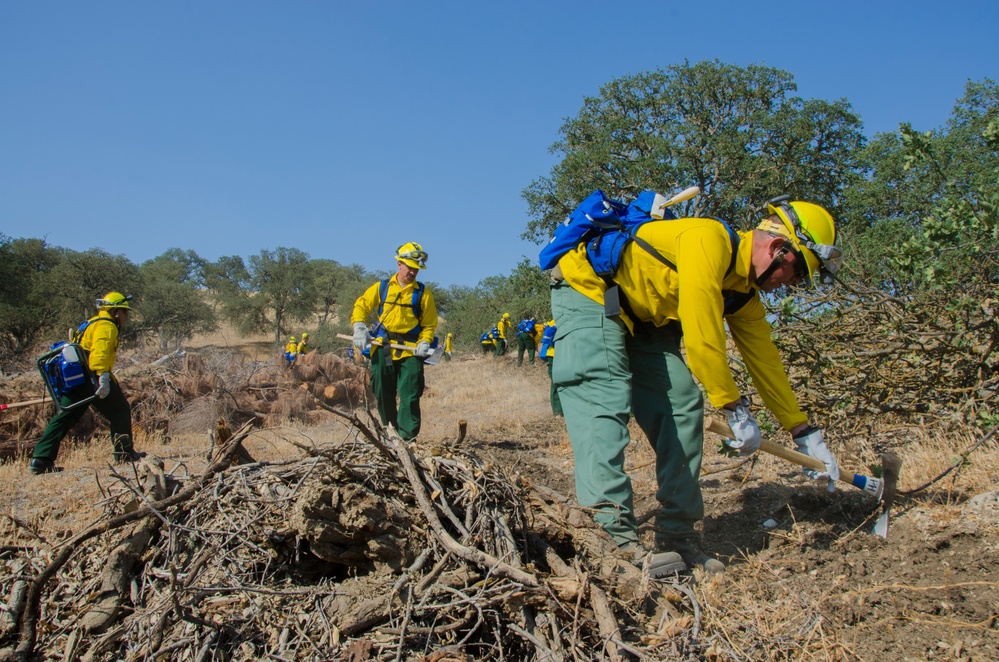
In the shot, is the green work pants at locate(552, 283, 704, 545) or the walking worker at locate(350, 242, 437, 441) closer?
the green work pants at locate(552, 283, 704, 545)

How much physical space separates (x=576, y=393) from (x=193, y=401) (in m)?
7.12

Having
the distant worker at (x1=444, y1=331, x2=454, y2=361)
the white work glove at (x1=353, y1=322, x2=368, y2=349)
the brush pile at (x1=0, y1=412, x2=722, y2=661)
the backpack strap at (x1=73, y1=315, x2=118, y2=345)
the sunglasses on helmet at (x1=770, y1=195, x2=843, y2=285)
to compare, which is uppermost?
the sunglasses on helmet at (x1=770, y1=195, x2=843, y2=285)

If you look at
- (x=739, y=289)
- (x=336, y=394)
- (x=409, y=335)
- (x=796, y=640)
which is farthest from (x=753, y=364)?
(x=336, y=394)

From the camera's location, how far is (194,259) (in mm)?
64438

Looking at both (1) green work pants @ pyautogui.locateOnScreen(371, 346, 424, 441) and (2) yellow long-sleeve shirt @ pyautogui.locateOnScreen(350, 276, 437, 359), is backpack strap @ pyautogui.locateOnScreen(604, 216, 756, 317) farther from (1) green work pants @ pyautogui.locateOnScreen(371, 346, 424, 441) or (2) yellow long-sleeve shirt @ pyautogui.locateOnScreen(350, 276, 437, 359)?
(2) yellow long-sleeve shirt @ pyautogui.locateOnScreen(350, 276, 437, 359)

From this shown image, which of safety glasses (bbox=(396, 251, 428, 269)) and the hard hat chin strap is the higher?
safety glasses (bbox=(396, 251, 428, 269))

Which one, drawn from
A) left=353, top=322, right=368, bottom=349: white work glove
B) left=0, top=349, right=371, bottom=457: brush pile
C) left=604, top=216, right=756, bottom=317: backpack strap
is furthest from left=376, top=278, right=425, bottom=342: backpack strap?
left=604, top=216, right=756, bottom=317: backpack strap

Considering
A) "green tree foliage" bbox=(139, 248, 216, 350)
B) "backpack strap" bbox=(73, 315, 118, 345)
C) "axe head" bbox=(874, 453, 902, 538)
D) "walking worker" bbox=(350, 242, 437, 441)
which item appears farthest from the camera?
"green tree foliage" bbox=(139, 248, 216, 350)

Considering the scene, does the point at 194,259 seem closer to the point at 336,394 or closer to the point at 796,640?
the point at 336,394

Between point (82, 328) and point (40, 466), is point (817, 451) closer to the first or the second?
point (40, 466)

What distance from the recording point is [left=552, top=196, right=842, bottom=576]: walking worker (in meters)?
2.74

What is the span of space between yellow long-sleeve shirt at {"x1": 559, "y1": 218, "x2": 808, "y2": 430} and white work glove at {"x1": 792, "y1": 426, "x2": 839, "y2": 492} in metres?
0.07

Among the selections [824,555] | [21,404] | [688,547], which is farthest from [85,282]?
[824,555]

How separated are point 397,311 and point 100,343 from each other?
2701 millimetres
